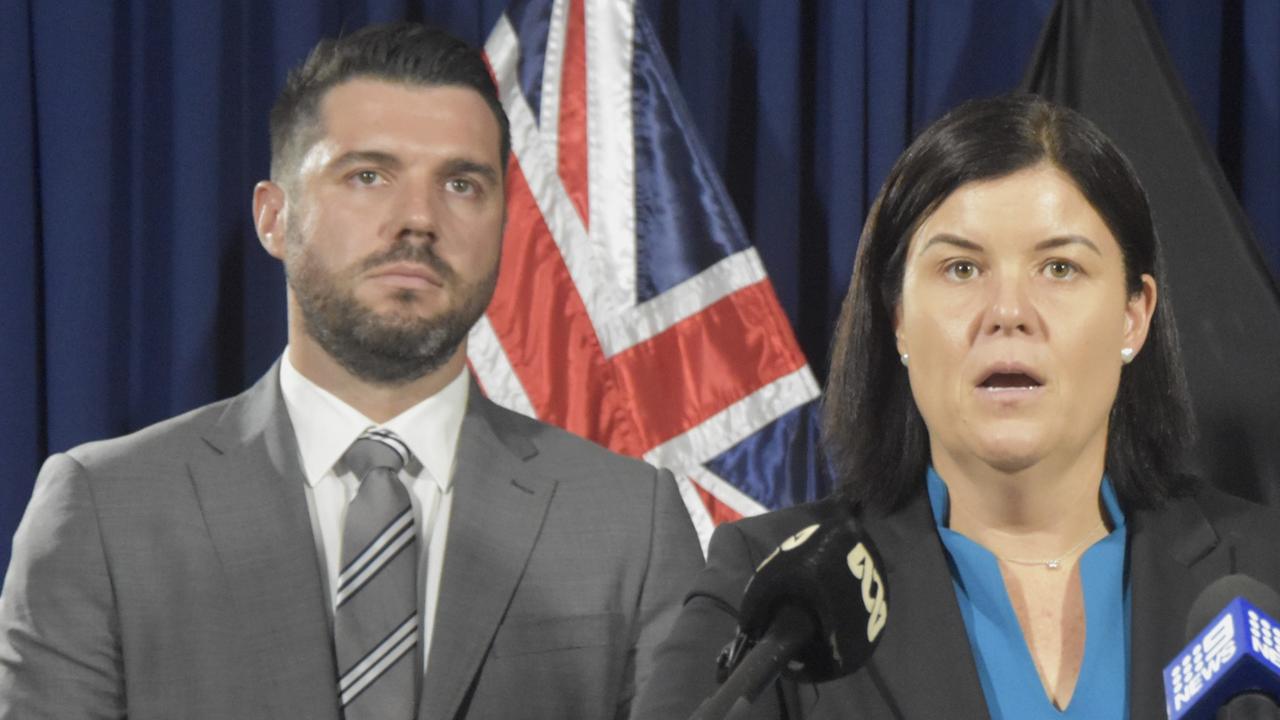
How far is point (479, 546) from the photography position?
1.85 metres

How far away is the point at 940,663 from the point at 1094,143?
0.52m

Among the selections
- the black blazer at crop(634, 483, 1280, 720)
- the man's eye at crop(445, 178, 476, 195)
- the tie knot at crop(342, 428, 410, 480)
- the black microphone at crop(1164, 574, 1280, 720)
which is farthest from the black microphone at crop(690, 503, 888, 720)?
the man's eye at crop(445, 178, 476, 195)

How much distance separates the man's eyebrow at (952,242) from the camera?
150 cm

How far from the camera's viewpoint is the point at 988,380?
1471 mm

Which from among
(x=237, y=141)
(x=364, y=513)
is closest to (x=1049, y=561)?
(x=364, y=513)

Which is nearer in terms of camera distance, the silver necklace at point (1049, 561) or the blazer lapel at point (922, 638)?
the blazer lapel at point (922, 638)

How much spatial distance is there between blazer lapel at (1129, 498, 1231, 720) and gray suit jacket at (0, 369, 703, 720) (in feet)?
1.85

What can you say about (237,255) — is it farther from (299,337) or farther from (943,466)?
(943,466)

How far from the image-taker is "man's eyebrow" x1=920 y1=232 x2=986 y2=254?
4.93ft

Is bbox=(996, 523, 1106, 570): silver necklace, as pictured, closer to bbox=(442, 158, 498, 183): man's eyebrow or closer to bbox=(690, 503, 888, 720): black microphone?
bbox=(690, 503, 888, 720): black microphone

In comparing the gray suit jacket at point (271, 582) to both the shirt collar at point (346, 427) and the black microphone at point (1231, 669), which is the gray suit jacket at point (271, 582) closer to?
the shirt collar at point (346, 427)

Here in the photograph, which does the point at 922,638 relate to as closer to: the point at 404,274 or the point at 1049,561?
the point at 1049,561

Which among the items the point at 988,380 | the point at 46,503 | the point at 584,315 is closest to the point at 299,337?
the point at 46,503

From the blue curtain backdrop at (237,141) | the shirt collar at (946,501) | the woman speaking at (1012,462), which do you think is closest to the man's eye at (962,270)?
the woman speaking at (1012,462)
